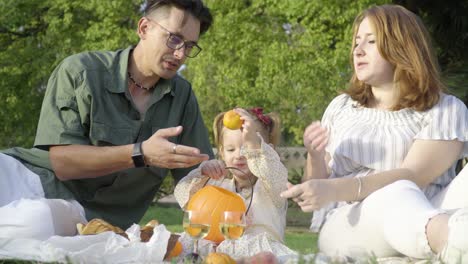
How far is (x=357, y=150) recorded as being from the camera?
466cm

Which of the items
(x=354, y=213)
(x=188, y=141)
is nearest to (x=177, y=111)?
(x=188, y=141)

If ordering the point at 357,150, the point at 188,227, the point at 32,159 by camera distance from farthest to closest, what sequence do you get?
the point at 32,159 < the point at 357,150 < the point at 188,227

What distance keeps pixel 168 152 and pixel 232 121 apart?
1.42 ft

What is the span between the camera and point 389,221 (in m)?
3.88

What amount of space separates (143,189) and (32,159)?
815mm

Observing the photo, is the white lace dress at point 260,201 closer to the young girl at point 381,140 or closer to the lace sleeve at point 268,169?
the lace sleeve at point 268,169

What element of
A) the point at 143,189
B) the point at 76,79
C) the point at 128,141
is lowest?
the point at 143,189

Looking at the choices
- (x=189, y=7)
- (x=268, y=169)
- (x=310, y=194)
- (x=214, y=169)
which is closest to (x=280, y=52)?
(x=189, y=7)

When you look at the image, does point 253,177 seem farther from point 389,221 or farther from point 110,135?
point 389,221

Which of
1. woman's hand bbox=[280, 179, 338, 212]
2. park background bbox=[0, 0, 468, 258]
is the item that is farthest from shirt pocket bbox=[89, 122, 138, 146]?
park background bbox=[0, 0, 468, 258]

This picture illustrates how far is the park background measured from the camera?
48.1 ft

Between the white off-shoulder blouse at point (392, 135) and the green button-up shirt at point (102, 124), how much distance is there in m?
1.42

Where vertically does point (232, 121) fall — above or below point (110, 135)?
above

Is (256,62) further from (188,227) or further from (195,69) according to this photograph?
(188,227)
